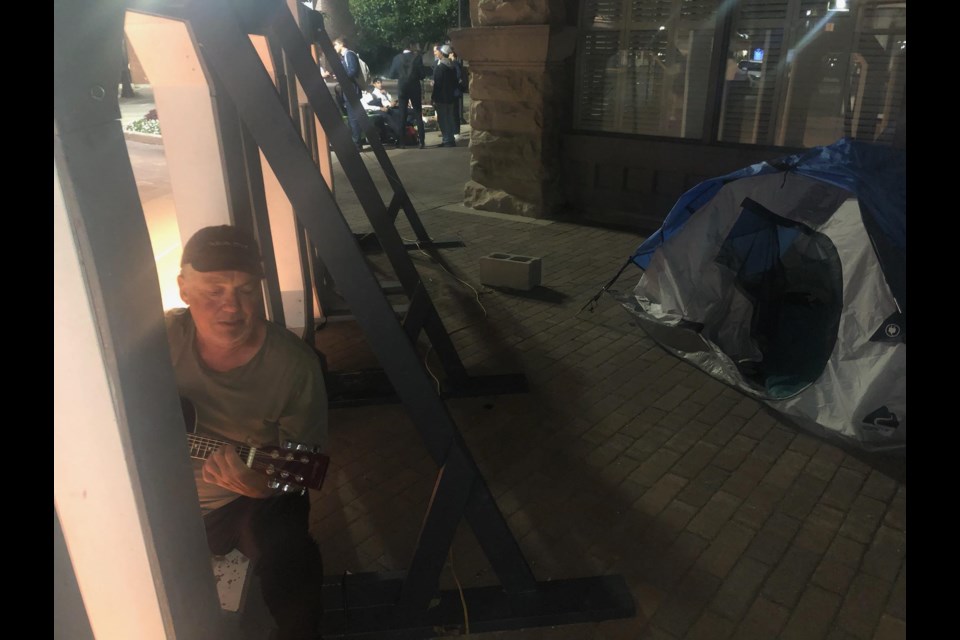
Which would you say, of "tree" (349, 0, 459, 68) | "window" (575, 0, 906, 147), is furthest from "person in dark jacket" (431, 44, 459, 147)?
"tree" (349, 0, 459, 68)

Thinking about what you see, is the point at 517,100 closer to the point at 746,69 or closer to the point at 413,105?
the point at 746,69

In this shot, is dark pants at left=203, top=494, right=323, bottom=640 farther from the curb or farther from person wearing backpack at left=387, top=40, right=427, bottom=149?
person wearing backpack at left=387, top=40, right=427, bottom=149

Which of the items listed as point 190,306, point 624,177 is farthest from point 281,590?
point 624,177

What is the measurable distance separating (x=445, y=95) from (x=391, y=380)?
1177cm

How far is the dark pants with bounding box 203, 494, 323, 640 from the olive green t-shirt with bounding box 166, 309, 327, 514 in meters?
0.07

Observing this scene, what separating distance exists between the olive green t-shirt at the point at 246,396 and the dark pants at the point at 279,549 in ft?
0.23

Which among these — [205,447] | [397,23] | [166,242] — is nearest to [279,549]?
[205,447]

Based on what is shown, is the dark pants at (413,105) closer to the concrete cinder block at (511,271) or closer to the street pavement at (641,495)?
the concrete cinder block at (511,271)

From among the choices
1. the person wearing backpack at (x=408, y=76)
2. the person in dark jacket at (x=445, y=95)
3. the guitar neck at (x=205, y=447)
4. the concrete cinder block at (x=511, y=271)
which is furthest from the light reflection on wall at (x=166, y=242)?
the person in dark jacket at (x=445, y=95)

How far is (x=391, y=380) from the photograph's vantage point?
208 centimetres

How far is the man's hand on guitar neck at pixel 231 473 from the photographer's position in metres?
2.00

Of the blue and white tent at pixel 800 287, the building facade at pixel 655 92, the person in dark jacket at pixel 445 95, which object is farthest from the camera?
the person in dark jacket at pixel 445 95
